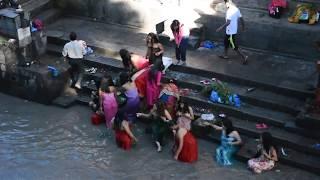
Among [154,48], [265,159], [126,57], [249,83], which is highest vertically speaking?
[154,48]

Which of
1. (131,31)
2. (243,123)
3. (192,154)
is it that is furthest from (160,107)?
(131,31)

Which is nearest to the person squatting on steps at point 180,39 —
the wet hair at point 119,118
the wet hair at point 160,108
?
the wet hair at point 160,108

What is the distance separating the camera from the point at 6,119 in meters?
12.1

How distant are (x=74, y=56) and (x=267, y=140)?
531 cm

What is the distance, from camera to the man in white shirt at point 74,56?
12633 mm

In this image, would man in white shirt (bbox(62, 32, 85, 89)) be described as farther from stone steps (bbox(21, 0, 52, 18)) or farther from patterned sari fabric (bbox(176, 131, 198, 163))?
patterned sari fabric (bbox(176, 131, 198, 163))

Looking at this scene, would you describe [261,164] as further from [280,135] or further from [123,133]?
[123,133]

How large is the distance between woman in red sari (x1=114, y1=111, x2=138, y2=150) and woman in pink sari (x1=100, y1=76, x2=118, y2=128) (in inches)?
19.9

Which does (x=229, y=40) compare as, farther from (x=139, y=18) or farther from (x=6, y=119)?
(x=6, y=119)

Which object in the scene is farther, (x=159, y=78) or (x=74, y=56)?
(x=74, y=56)

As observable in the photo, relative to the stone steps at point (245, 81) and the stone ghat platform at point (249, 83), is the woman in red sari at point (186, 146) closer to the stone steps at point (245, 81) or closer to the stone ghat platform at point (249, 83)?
the stone ghat platform at point (249, 83)

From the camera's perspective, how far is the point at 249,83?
39.6 feet

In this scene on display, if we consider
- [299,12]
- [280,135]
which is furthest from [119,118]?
[299,12]

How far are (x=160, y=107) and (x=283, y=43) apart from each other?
4.32 m
